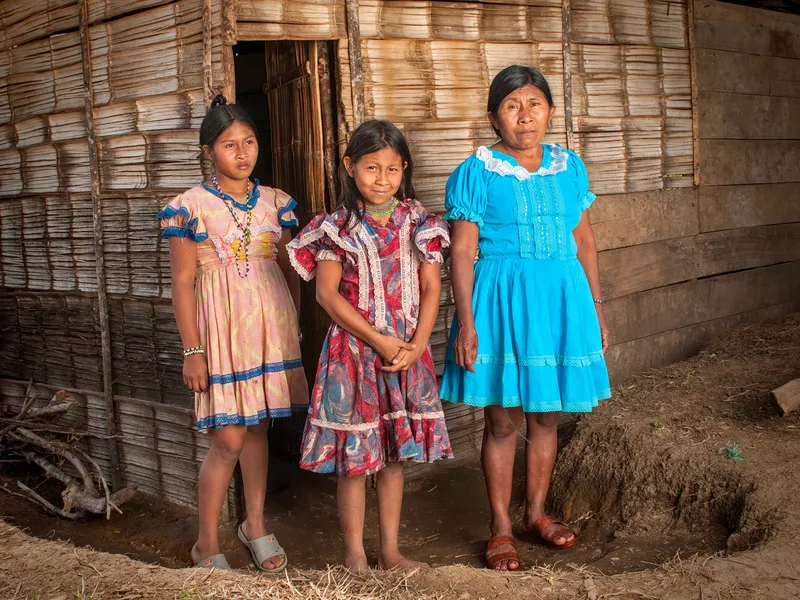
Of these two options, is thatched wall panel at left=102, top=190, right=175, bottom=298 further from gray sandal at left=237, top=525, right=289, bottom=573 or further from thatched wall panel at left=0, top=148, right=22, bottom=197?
gray sandal at left=237, top=525, right=289, bottom=573

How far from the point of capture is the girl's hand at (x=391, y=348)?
2908mm

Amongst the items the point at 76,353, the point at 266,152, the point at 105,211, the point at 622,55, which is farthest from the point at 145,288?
the point at 622,55

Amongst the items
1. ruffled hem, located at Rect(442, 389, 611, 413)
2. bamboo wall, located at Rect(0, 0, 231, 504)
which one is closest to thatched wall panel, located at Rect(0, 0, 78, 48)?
bamboo wall, located at Rect(0, 0, 231, 504)

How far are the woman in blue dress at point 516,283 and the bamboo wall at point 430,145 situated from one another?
958mm

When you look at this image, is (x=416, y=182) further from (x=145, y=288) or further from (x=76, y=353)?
(x=76, y=353)

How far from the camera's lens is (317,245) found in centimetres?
302

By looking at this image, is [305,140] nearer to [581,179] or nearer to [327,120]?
[327,120]

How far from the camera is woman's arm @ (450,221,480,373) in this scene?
3.12 metres

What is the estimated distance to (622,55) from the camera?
489cm

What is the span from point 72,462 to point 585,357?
9.36 feet

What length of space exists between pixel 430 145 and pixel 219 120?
1264mm

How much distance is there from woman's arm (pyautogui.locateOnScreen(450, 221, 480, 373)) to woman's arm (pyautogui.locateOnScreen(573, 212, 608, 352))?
1.73ft

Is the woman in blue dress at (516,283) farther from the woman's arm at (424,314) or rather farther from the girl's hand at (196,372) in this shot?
the girl's hand at (196,372)

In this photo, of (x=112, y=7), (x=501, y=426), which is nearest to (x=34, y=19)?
(x=112, y=7)
